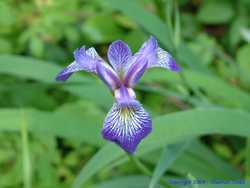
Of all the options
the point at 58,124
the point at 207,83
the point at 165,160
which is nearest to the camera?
the point at 165,160

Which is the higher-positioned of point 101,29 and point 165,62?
point 101,29

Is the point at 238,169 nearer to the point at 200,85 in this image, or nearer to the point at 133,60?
the point at 200,85

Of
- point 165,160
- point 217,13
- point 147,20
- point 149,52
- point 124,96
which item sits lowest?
point 165,160

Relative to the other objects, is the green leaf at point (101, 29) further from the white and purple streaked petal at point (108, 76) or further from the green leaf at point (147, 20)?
A: the white and purple streaked petal at point (108, 76)

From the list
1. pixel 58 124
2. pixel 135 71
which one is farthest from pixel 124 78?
pixel 58 124

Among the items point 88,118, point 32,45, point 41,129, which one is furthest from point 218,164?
point 32,45

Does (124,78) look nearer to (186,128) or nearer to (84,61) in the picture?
(84,61)

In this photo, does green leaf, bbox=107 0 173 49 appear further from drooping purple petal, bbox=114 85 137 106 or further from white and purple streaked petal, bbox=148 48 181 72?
drooping purple petal, bbox=114 85 137 106

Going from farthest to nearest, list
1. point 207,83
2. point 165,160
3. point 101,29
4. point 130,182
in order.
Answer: point 101,29
point 207,83
point 130,182
point 165,160
